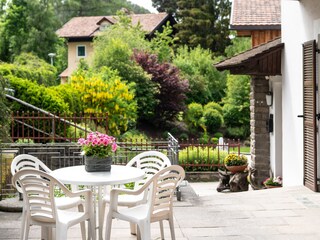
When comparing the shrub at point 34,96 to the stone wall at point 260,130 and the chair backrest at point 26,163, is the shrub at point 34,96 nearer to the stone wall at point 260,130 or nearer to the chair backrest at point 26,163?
the stone wall at point 260,130

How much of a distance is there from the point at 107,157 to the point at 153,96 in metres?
18.4

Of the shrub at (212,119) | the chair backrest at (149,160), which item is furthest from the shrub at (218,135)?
the chair backrest at (149,160)

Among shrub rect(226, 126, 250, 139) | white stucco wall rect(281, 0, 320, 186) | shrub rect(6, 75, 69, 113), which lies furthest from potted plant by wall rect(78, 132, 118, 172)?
shrub rect(226, 126, 250, 139)

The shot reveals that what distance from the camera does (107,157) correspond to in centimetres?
647

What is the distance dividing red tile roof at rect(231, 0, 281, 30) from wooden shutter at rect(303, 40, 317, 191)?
16.6 feet

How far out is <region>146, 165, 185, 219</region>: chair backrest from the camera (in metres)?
5.69

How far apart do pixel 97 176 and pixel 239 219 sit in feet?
7.46

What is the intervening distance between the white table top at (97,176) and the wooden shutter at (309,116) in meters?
4.00

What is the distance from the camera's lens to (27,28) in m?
43.9

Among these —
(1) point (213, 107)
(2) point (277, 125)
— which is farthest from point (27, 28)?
(2) point (277, 125)

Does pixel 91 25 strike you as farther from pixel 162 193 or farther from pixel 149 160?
pixel 162 193

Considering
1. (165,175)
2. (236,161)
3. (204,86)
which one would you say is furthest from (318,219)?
(204,86)

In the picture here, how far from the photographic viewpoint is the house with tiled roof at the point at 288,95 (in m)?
9.66

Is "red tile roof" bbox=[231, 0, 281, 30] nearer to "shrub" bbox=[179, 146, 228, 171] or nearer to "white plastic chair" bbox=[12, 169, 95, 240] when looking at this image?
"shrub" bbox=[179, 146, 228, 171]
